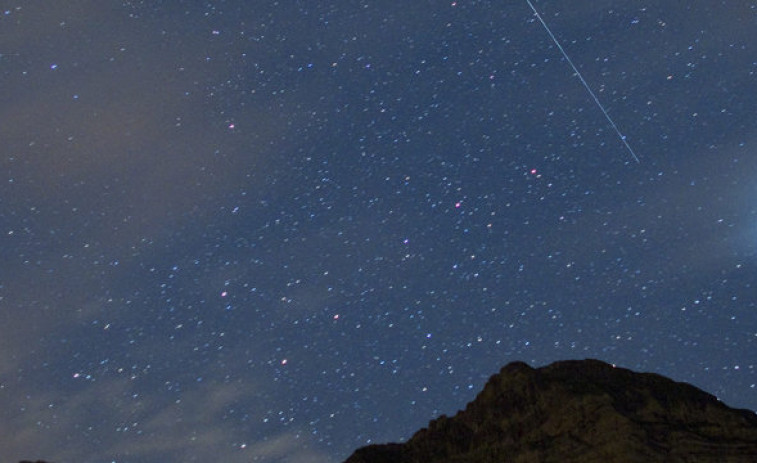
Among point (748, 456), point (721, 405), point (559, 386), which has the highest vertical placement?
point (559, 386)

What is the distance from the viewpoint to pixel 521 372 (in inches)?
1596

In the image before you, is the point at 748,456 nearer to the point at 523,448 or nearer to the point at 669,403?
the point at 669,403

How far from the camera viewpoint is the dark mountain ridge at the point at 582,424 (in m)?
34.9

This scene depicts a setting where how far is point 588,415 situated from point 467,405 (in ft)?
23.8

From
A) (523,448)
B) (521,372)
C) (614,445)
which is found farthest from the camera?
(521,372)

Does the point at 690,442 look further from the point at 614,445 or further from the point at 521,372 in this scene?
the point at 521,372

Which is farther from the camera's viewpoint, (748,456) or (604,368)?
(604,368)

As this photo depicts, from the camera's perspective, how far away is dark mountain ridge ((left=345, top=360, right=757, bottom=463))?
34.9m

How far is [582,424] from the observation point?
118 feet

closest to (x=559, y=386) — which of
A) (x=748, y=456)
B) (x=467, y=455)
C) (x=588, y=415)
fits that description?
(x=588, y=415)

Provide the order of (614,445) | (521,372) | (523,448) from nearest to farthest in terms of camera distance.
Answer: (614,445) < (523,448) < (521,372)

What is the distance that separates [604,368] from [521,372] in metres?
3.94

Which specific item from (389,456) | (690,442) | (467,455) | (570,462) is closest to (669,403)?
(690,442)

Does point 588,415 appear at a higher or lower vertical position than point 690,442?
higher
